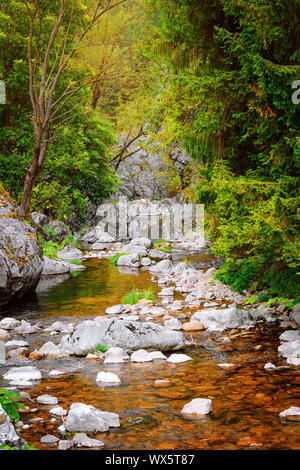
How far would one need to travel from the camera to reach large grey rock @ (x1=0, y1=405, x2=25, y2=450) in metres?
3.33

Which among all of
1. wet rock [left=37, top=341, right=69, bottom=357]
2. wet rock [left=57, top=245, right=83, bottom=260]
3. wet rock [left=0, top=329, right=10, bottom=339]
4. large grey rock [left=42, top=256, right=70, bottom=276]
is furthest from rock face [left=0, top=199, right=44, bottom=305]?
wet rock [left=57, top=245, right=83, bottom=260]

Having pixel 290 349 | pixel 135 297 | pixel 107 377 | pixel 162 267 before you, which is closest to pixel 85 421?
pixel 107 377

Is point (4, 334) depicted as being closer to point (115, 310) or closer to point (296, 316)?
point (115, 310)

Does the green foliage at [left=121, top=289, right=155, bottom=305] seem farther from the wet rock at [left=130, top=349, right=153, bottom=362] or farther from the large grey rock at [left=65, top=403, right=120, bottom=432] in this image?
the large grey rock at [left=65, top=403, right=120, bottom=432]

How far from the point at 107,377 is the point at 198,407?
4.61 feet

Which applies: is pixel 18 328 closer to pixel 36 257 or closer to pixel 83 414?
pixel 36 257

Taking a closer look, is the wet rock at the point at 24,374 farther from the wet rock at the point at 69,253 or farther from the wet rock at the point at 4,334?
the wet rock at the point at 69,253

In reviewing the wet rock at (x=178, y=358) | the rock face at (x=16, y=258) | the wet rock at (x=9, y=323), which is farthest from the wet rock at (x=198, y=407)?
the rock face at (x=16, y=258)

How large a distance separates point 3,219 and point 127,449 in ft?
25.3

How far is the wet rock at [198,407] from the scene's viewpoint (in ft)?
14.8

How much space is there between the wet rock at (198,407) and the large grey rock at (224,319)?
3.12 metres

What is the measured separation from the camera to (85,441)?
3.86 m

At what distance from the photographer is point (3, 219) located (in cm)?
1052

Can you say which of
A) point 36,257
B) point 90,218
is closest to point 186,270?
point 36,257
